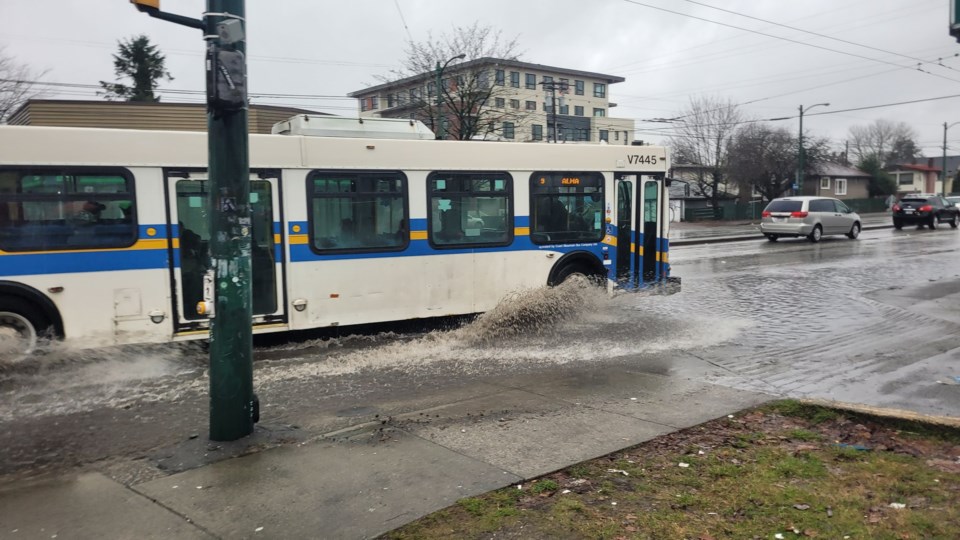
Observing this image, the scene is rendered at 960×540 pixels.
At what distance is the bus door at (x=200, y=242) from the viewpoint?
8312 millimetres

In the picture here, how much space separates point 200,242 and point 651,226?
7522 mm

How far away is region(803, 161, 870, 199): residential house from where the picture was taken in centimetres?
6562

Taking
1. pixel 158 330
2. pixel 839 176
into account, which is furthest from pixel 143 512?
pixel 839 176

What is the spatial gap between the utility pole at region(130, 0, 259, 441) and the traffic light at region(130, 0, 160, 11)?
86 mm

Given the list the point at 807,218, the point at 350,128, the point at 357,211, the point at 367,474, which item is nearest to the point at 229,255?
the point at 367,474

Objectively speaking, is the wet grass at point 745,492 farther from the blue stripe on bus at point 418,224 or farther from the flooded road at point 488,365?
the blue stripe on bus at point 418,224

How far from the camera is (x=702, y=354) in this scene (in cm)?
850

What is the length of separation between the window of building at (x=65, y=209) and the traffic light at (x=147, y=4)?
388cm

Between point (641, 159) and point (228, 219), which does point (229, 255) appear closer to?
point (228, 219)

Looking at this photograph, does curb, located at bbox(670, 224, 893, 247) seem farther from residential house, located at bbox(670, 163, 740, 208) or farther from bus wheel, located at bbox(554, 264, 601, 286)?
residential house, located at bbox(670, 163, 740, 208)

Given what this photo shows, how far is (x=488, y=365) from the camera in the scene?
8039mm

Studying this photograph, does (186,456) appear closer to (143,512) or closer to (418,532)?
(143,512)

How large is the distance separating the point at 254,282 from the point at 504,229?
12.9 feet

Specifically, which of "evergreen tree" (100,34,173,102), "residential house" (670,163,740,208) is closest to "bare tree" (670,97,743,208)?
"residential house" (670,163,740,208)
